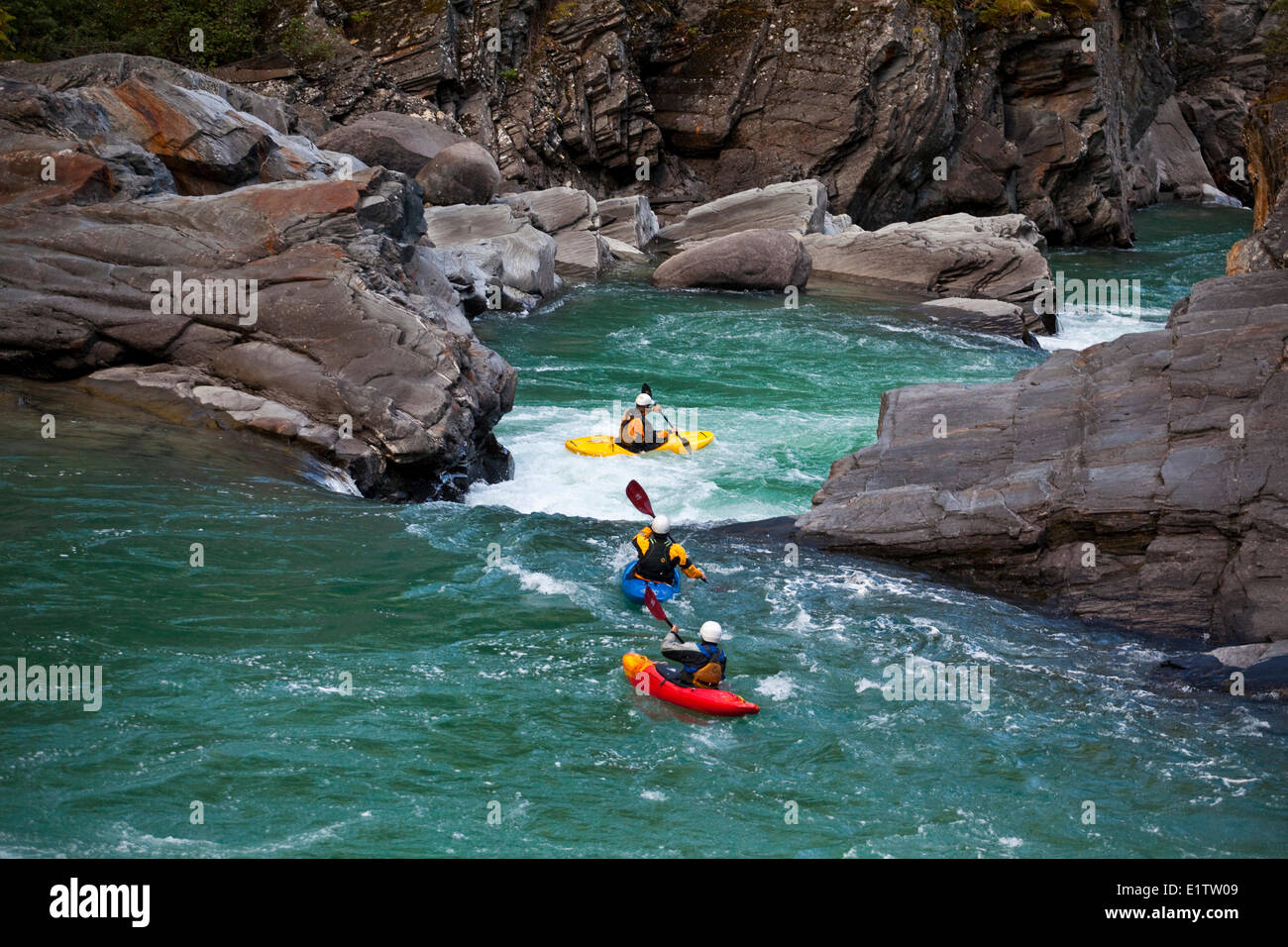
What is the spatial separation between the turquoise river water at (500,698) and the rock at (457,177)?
606 inches

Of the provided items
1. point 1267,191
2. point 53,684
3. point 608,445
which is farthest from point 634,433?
point 1267,191

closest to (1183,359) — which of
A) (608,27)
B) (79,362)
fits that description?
(79,362)

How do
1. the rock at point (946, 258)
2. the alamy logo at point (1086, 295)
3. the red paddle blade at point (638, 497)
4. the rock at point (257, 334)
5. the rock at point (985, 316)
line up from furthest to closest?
1. the rock at point (946, 258)
2. the alamy logo at point (1086, 295)
3. the rock at point (985, 316)
4. the rock at point (257, 334)
5. the red paddle blade at point (638, 497)

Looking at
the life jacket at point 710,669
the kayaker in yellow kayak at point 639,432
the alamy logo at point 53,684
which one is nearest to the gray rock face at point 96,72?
the kayaker in yellow kayak at point 639,432

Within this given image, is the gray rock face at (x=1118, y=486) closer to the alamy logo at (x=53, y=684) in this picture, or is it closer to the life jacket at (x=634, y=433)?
the life jacket at (x=634, y=433)

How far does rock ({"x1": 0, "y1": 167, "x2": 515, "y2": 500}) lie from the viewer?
14.3 metres

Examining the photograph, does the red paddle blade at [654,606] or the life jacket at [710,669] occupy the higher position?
the red paddle blade at [654,606]

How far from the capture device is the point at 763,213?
32938mm

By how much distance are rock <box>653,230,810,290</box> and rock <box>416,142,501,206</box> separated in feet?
15.4

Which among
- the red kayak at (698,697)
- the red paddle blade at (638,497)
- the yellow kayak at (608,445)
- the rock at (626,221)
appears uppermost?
the rock at (626,221)

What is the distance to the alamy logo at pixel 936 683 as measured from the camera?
9758 millimetres

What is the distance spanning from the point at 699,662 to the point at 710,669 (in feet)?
0.42
